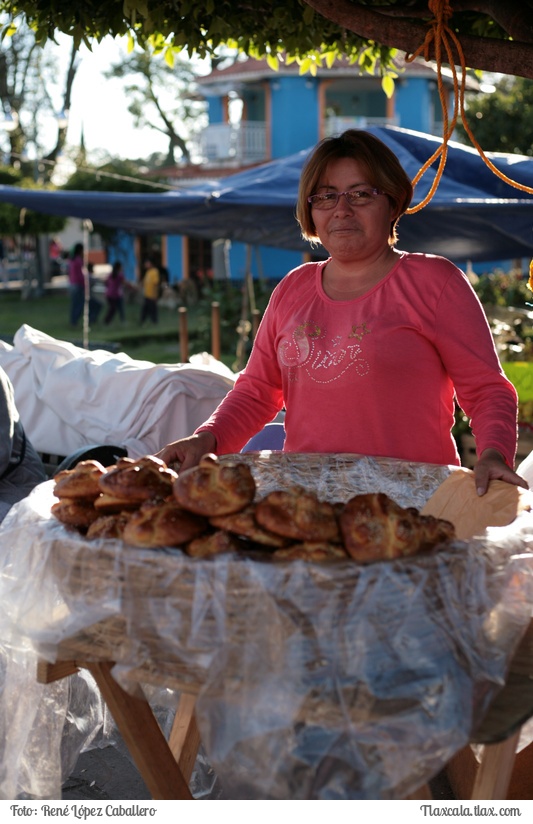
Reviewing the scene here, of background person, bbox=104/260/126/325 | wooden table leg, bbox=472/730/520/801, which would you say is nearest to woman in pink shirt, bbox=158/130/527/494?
wooden table leg, bbox=472/730/520/801

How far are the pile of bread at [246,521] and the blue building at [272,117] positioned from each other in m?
23.2

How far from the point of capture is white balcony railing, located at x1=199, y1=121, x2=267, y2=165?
27.8 meters

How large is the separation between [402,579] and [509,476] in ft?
1.91

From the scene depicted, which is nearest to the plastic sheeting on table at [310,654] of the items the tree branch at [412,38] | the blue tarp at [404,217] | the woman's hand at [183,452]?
the woman's hand at [183,452]

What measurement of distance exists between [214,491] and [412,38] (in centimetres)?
173

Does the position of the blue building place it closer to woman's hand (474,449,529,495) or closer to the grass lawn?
the grass lawn

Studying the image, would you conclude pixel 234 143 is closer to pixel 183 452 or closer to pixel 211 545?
pixel 183 452

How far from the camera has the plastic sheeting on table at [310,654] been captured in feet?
5.44

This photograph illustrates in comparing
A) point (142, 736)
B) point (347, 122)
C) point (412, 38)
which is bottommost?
point (142, 736)

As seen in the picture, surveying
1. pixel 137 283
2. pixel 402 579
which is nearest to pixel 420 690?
pixel 402 579

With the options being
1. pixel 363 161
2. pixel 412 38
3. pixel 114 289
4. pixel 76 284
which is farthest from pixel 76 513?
pixel 114 289

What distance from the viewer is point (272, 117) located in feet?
89.2

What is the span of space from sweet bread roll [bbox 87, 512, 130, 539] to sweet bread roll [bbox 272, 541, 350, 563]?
0.98ft

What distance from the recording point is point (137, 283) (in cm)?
3052
